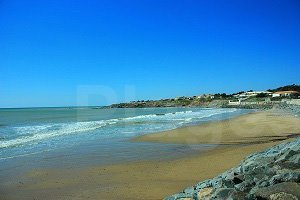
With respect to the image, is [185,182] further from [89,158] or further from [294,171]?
[89,158]

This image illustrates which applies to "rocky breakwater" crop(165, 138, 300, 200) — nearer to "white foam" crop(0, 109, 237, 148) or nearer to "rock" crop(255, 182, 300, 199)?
"rock" crop(255, 182, 300, 199)

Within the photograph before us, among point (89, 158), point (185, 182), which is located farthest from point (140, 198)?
point (89, 158)

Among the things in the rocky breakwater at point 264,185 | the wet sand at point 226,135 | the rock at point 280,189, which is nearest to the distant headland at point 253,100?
the wet sand at point 226,135

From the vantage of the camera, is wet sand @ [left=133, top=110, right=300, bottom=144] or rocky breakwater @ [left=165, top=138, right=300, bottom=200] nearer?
rocky breakwater @ [left=165, top=138, right=300, bottom=200]

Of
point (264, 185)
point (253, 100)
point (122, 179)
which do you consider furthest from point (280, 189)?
point (253, 100)

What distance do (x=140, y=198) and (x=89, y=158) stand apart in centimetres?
527

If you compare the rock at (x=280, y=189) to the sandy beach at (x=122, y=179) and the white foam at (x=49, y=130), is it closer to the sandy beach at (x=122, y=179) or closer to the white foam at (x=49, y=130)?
the sandy beach at (x=122, y=179)

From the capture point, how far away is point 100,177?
865 centimetres

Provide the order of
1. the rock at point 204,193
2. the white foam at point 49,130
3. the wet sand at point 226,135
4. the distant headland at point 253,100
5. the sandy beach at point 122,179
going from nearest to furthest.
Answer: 1. the rock at point 204,193
2. the sandy beach at point 122,179
3. the wet sand at point 226,135
4. the white foam at point 49,130
5. the distant headland at point 253,100

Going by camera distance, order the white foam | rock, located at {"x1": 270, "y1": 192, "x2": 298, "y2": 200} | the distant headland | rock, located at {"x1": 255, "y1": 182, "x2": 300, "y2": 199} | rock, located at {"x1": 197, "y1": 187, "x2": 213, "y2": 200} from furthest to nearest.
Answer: the distant headland, the white foam, rock, located at {"x1": 197, "y1": 187, "x2": 213, "y2": 200}, rock, located at {"x1": 255, "y1": 182, "x2": 300, "y2": 199}, rock, located at {"x1": 270, "y1": 192, "x2": 298, "y2": 200}

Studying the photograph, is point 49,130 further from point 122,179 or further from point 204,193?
point 204,193

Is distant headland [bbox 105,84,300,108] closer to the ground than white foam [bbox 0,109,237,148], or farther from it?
farther from it

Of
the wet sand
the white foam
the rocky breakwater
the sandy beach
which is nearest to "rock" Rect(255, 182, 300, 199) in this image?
the rocky breakwater

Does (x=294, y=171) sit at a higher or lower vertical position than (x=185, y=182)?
higher
